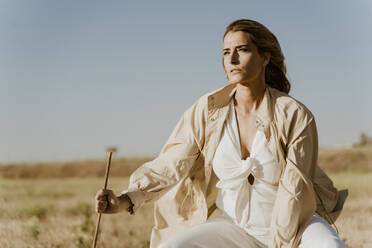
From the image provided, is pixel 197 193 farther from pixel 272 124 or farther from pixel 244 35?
pixel 244 35

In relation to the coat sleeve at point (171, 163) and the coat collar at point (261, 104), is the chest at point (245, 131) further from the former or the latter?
the coat sleeve at point (171, 163)

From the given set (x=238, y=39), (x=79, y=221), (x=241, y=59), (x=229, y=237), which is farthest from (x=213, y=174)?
(x=79, y=221)

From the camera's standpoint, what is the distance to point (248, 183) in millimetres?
2900

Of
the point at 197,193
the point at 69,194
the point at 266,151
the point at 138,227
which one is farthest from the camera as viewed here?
the point at 69,194

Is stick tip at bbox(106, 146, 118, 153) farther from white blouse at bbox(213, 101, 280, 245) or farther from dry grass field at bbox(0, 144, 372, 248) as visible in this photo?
dry grass field at bbox(0, 144, 372, 248)

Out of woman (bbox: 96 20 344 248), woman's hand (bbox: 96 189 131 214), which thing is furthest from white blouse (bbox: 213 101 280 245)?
woman's hand (bbox: 96 189 131 214)

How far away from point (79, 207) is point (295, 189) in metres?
5.74

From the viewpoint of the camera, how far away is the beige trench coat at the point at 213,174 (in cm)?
274

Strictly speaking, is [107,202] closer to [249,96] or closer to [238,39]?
[249,96]

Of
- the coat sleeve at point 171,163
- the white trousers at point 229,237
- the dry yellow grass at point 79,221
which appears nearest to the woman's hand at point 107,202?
the coat sleeve at point 171,163

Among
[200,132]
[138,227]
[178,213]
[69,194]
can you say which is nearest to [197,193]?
[178,213]

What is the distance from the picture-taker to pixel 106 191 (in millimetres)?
2684

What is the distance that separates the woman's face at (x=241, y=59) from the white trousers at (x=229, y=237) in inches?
32.6

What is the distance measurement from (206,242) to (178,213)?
493 mm
